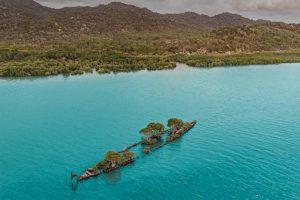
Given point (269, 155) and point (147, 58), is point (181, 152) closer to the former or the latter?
point (269, 155)

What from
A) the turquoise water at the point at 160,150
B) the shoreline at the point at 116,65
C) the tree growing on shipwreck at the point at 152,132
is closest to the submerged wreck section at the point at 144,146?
the tree growing on shipwreck at the point at 152,132

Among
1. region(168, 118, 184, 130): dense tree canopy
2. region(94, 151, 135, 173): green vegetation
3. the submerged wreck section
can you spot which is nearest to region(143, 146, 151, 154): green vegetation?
the submerged wreck section

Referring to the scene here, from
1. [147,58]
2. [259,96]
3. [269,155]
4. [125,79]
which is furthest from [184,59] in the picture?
[269,155]

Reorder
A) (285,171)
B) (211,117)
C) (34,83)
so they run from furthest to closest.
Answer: (34,83), (211,117), (285,171)

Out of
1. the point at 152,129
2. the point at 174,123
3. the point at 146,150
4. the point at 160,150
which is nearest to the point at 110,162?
the point at 146,150

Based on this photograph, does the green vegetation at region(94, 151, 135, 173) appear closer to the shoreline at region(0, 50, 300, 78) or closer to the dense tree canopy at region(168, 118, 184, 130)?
the dense tree canopy at region(168, 118, 184, 130)

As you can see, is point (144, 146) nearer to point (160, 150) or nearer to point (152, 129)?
point (160, 150)
